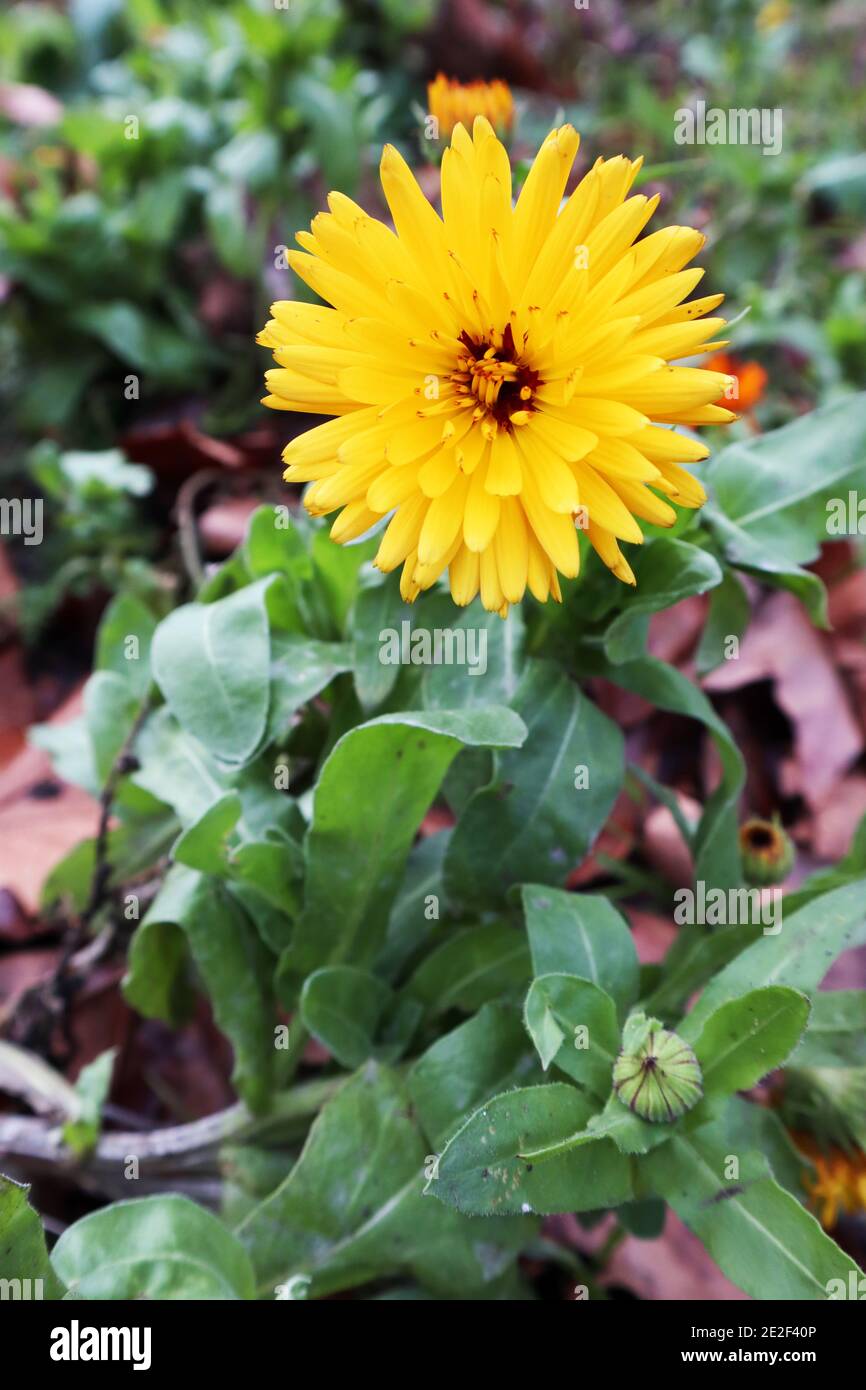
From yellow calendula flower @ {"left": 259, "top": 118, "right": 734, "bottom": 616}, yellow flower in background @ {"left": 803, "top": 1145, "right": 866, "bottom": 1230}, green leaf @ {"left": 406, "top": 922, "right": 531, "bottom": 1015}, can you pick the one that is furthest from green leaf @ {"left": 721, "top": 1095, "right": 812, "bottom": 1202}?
yellow calendula flower @ {"left": 259, "top": 118, "right": 734, "bottom": 616}

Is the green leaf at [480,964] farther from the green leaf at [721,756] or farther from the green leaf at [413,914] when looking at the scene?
the green leaf at [721,756]

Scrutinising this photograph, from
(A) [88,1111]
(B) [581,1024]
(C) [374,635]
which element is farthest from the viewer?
(A) [88,1111]

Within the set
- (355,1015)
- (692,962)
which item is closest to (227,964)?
(355,1015)

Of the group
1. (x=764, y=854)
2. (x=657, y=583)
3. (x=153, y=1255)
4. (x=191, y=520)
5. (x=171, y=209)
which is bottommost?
(x=153, y=1255)

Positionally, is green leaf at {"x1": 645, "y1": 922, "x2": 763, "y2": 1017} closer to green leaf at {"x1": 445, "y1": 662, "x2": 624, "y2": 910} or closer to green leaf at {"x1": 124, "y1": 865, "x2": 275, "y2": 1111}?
green leaf at {"x1": 445, "y1": 662, "x2": 624, "y2": 910}

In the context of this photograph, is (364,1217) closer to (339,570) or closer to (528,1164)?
(528,1164)

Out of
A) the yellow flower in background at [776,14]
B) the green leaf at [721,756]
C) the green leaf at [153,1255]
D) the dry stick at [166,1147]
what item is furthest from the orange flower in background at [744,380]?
the yellow flower in background at [776,14]
